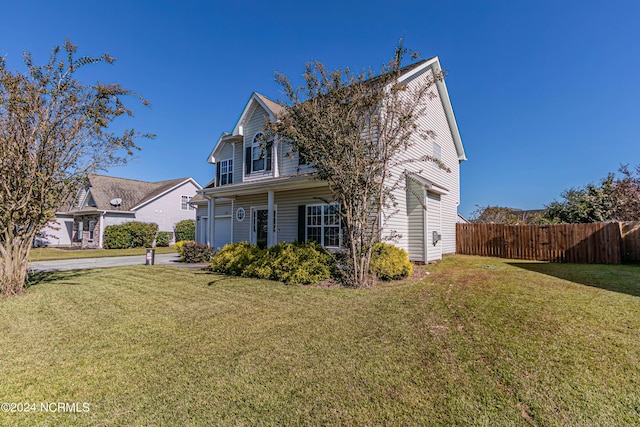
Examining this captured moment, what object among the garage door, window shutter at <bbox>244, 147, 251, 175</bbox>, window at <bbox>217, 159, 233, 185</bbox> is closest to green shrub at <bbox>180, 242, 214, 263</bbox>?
the garage door

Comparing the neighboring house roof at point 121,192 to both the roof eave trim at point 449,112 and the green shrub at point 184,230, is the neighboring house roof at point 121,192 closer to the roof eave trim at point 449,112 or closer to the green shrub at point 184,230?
the green shrub at point 184,230

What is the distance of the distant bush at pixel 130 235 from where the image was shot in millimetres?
24438

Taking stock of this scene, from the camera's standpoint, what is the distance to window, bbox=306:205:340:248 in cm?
1217

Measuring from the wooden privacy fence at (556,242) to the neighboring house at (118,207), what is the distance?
2059 centimetres

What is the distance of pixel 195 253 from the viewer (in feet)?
48.9

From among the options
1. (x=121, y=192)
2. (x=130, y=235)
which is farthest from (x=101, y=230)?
(x=121, y=192)

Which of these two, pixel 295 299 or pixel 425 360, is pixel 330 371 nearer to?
pixel 425 360

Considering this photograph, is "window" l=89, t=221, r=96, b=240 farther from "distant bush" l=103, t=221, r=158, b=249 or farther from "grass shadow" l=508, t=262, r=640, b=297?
"grass shadow" l=508, t=262, r=640, b=297

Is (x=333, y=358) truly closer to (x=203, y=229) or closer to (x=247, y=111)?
(x=247, y=111)

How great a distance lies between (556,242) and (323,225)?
1028 cm

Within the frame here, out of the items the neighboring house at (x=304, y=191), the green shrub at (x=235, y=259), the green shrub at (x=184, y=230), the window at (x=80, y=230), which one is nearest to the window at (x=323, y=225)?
the neighboring house at (x=304, y=191)

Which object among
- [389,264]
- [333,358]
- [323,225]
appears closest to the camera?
[333,358]

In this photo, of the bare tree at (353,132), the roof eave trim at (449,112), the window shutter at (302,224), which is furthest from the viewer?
the roof eave trim at (449,112)

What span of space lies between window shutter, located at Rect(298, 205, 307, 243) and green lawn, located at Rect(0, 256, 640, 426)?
6144 mm
